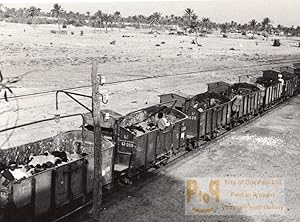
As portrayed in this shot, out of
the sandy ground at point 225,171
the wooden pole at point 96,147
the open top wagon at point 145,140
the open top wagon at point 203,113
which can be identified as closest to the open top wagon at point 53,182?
the wooden pole at point 96,147

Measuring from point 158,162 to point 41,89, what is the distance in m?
18.6

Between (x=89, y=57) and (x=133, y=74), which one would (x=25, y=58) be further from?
(x=133, y=74)

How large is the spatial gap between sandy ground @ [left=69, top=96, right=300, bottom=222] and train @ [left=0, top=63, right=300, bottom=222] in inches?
26.5

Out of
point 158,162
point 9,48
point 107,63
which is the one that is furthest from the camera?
point 9,48

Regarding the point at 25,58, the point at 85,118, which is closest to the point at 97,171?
the point at 85,118

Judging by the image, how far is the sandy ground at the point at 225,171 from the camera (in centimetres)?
1318

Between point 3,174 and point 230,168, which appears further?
point 230,168

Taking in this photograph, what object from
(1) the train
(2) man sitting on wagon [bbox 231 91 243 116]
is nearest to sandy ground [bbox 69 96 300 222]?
(1) the train

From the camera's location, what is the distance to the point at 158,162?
55.2 ft

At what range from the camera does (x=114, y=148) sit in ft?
44.3

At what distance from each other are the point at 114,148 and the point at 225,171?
6310 mm

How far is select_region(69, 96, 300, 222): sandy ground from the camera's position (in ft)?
43.2

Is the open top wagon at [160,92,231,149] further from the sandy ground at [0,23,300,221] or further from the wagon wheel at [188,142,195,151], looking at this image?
the sandy ground at [0,23,300,221]

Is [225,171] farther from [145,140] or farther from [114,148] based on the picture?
[114,148]
